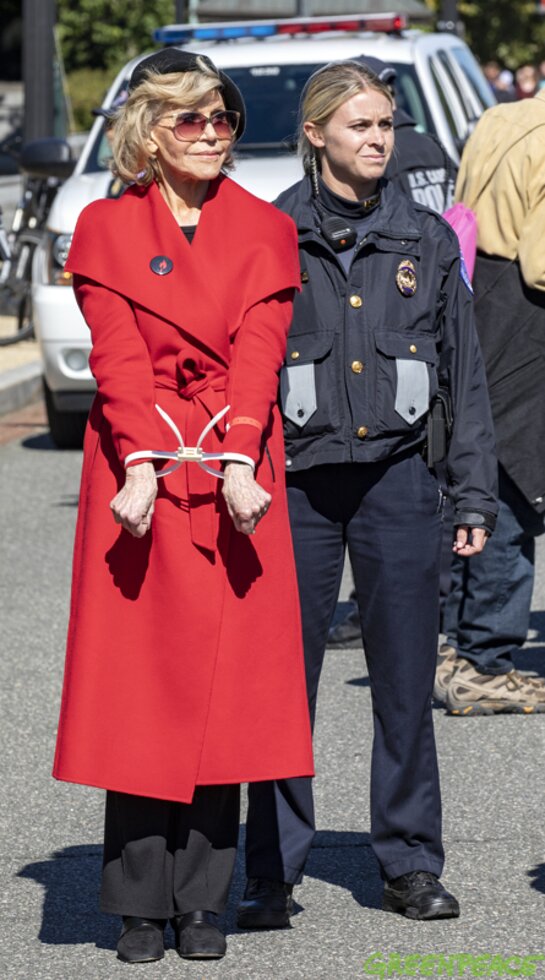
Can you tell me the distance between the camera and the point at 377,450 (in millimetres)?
4383

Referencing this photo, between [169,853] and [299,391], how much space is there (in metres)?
1.04

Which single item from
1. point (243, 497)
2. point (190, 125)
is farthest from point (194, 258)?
point (243, 497)

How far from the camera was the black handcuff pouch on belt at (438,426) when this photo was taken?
176 inches

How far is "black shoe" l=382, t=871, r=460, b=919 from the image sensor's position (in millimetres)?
4508

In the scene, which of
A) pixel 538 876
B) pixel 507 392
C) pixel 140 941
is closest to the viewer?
pixel 140 941

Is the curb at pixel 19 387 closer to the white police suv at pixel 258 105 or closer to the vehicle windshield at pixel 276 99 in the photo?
the white police suv at pixel 258 105

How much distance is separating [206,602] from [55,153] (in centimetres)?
851

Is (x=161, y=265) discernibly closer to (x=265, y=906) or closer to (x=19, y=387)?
(x=265, y=906)

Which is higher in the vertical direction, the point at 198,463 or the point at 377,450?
the point at 198,463

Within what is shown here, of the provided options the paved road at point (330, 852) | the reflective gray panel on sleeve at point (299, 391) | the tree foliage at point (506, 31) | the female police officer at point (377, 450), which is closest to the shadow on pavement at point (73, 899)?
the paved road at point (330, 852)

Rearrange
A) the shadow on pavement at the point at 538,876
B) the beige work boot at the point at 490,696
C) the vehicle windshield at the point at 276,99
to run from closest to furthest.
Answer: the shadow on pavement at the point at 538,876 → the beige work boot at the point at 490,696 → the vehicle windshield at the point at 276,99

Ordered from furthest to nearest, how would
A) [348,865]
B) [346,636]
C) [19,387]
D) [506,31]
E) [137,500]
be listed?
[506,31] < [19,387] < [346,636] < [348,865] < [137,500]

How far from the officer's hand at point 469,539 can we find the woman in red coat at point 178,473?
1.66 feet

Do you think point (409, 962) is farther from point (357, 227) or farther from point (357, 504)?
point (357, 227)
